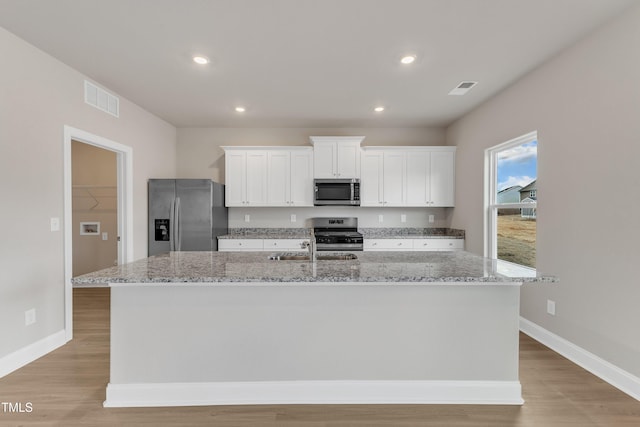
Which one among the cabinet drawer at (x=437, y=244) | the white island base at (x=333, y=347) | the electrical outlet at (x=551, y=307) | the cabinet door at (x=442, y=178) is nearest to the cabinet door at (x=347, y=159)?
the cabinet door at (x=442, y=178)

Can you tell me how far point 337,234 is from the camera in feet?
15.4

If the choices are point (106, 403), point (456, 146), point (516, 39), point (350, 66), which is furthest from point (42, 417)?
point (456, 146)

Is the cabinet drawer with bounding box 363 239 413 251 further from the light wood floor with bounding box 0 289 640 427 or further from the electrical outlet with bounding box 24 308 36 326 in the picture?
the electrical outlet with bounding box 24 308 36 326

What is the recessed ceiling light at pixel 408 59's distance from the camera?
269 centimetres

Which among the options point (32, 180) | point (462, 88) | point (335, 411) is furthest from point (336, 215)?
point (32, 180)

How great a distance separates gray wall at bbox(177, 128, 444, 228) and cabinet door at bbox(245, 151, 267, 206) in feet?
1.22

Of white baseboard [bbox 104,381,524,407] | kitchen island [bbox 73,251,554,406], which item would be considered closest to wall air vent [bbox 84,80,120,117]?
kitchen island [bbox 73,251,554,406]

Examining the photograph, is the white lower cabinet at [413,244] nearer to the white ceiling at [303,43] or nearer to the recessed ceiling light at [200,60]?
the white ceiling at [303,43]

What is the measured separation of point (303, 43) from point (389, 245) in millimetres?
3068

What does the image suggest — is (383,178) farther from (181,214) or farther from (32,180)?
(32,180)

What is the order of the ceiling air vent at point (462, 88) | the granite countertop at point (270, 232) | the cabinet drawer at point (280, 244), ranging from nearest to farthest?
the ceiling air vent at point (462, 88) → the cabinet drawer at point (280, 244) → the granite countertop at point (270, 232)

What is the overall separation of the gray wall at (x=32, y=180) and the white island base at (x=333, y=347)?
1284 millimetres

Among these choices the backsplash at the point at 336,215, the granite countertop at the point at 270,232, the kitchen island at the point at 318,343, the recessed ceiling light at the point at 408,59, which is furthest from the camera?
the backsplash at the point at 336,215

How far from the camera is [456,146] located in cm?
472
